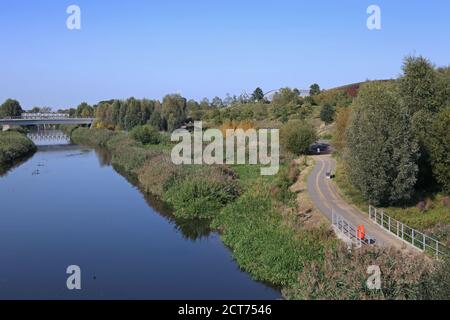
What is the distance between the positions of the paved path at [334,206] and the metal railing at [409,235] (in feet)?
1.11

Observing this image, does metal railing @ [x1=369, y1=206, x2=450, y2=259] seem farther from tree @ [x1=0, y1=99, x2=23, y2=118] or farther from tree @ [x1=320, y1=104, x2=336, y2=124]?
tree @ [x1=0, y1=99, x2=23, y2=118]

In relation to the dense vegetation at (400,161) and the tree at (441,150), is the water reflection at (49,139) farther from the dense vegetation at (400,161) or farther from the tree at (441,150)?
the tree at (441,150)

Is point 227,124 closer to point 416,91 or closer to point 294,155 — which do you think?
point 294,155

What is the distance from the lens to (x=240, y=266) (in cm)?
2161

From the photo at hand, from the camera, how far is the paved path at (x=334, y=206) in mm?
21000

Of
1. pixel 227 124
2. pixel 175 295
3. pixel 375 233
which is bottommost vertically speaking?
pixel 175 295

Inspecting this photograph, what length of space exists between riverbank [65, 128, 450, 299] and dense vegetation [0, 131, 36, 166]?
23.0 meters

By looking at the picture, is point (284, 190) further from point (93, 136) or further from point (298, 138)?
point (93, 136)

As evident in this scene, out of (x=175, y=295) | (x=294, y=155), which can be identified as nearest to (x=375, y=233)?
(x=175, y=295)

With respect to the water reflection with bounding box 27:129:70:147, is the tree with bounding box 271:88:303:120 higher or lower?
higher

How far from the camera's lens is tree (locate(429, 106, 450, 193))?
26391mm
